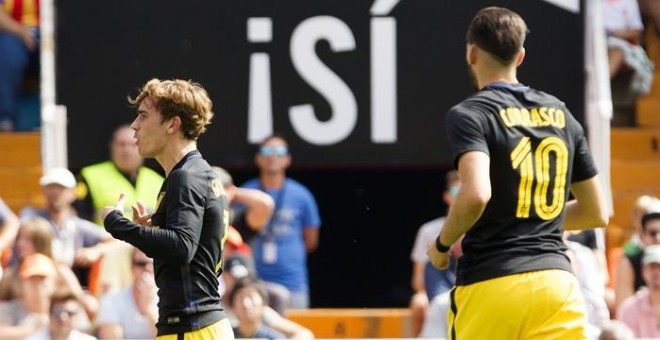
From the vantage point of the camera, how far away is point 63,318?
8.38 meters

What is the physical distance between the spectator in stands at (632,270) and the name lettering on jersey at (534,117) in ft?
15.0

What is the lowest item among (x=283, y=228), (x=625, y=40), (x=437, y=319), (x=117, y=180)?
(x=437, y=319)

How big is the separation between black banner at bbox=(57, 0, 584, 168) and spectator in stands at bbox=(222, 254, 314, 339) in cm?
173

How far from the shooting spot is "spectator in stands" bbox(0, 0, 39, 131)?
11.5 metres

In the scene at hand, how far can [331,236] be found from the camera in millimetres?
12227

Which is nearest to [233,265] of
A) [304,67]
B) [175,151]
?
[304,67]

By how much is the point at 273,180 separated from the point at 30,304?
2.24 m

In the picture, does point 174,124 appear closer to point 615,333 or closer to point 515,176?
point 515,176

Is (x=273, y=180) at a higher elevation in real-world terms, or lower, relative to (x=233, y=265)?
higher

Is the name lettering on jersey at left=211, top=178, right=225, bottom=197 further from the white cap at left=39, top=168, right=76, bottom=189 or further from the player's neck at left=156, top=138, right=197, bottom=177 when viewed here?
the white cap at left=39, top=168, right=76, bottom=189

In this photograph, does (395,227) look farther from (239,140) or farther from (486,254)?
(486,254)

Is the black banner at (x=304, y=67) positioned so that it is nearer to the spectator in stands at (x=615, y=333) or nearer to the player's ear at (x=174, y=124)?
the spectator in stands at (x=615, y=333)

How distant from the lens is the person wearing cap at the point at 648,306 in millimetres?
9016

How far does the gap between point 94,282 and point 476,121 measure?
524 cm
